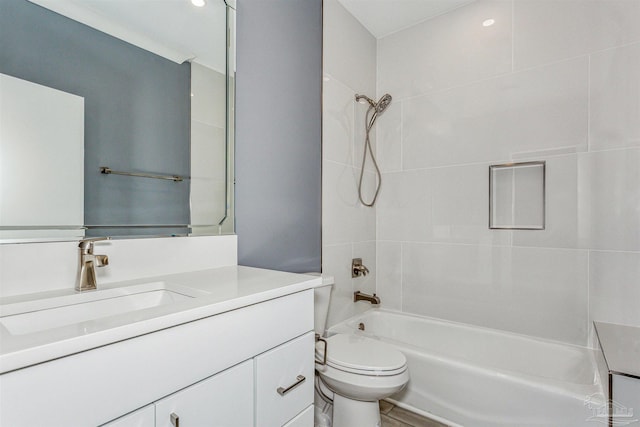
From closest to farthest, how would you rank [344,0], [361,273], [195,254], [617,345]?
[195,254] → [617,345] → [344,0] → [361,273]

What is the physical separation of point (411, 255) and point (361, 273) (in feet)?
1.30

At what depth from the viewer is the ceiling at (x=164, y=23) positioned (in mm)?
1061

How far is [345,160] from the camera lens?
2.21m

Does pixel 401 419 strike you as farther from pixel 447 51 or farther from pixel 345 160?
pixel 447 51

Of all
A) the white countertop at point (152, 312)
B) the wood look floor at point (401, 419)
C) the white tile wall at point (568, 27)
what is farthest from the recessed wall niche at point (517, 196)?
the white countertop at point (152, 312)

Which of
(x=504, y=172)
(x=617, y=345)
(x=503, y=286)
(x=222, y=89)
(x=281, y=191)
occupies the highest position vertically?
(x=222, y=89)

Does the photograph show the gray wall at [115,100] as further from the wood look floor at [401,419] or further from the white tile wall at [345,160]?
the wood look floor at [401,419]

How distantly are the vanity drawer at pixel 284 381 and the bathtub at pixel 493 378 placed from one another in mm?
868

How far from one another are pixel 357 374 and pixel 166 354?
39.0 inches

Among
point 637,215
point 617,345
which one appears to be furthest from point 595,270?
point 617,345

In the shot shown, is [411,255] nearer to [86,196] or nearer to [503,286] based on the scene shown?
[503,286]

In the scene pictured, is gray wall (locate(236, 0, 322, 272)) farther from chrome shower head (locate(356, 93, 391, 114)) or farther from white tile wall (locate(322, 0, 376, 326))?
chrome shower head (locate(356, 93, 391, 114))

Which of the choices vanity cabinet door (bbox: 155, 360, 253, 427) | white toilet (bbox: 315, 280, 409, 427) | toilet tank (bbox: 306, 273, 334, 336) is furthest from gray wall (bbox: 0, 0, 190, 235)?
white toilet (bbox: 315, 280, 409, 427)

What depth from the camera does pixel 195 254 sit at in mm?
1280
